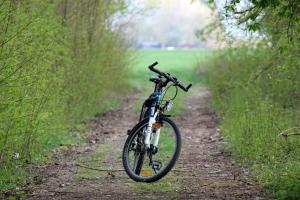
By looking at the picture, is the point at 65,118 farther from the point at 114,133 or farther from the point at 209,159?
the point at 209,159

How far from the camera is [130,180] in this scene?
771 centimetres

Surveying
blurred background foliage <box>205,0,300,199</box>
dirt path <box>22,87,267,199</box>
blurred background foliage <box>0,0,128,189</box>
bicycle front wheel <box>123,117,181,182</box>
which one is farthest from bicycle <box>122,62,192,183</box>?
blurred background foliage <box>0,0,128,189</box>

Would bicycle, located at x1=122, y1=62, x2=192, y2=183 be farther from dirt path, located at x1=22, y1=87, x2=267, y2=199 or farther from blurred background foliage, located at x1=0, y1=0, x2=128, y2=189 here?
blurred background foliage, located at x1=0, y1=0, x2=128, y2=189

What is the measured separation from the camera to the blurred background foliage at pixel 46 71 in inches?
302

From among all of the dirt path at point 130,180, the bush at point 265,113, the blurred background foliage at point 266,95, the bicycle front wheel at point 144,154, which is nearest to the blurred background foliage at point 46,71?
the dirt path at point 130,180

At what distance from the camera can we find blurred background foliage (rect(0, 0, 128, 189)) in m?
7.67

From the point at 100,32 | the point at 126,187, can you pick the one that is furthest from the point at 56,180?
the point at 100,32

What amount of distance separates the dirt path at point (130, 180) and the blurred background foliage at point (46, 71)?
48 cm

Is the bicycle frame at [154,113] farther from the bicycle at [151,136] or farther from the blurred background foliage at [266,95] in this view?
the blurred background foliage at [266,95]

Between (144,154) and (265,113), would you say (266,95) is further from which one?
(144,154)

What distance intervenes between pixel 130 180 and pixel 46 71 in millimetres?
3055

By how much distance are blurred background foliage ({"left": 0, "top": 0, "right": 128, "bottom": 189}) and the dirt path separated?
1.57ft

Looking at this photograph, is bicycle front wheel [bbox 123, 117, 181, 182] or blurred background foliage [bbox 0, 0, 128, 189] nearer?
bicycle front wheel [bbox 123, 117, 181, 182]

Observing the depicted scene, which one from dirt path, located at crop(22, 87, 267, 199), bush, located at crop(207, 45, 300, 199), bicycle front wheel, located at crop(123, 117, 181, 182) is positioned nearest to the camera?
dirt path, located at crop(22, 87, 267, 199)
